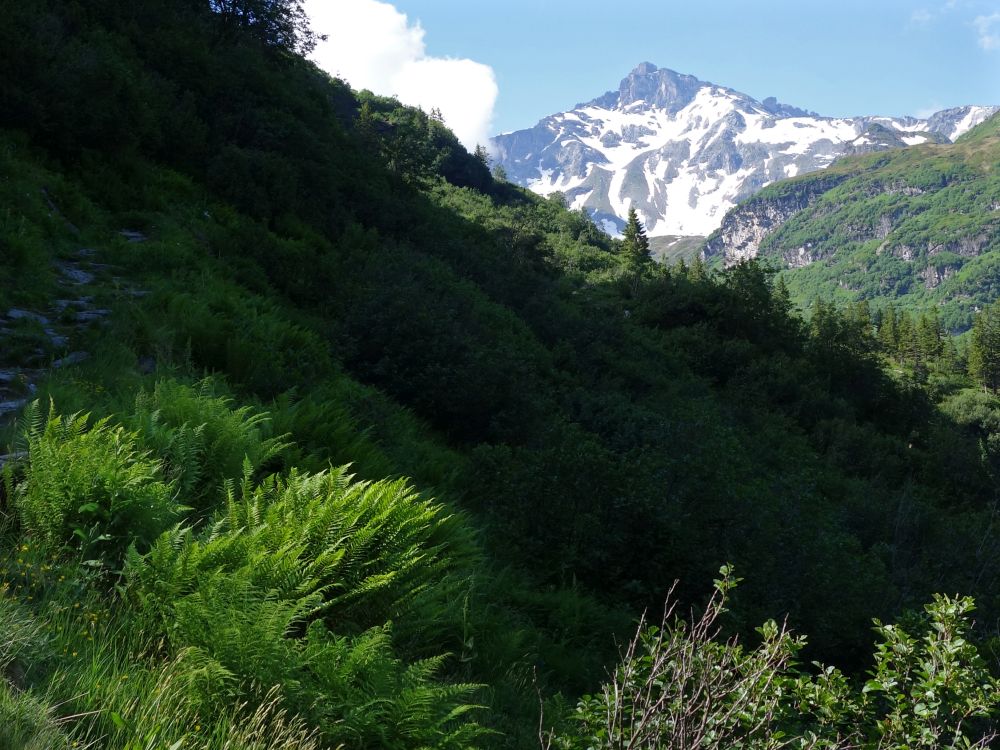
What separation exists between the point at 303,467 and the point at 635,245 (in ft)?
198

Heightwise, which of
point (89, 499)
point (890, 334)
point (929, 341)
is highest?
point (929, 341)

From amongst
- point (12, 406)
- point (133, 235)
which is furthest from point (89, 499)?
point (133, 235)

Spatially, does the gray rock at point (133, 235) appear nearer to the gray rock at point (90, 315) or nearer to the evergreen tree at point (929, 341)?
the gray rock at point (90, 315)

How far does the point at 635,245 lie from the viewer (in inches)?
2490

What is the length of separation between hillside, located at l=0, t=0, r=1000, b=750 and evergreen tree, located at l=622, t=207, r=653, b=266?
39.8 m

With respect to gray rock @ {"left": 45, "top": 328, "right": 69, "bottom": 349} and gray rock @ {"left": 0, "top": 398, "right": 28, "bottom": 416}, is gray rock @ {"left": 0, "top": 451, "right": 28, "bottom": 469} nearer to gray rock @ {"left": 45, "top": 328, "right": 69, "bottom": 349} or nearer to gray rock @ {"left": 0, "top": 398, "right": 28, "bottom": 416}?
gray rock @ {"left": 0, "top": 398, "right": 28, "bottom": 416}

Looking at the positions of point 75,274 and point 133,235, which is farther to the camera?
point 133,235

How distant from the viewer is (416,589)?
13.3 ft

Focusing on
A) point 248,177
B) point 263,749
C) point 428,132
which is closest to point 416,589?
point 263,749

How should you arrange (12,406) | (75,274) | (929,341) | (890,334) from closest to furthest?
(12,406)
(75,274)
(929,341)
(890,334)

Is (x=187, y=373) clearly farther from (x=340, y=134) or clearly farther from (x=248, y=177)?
(x=340, y=134)

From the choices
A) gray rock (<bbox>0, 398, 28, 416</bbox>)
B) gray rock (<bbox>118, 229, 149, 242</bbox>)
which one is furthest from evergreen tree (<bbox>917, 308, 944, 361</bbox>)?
gray rock (<bbox>0, 398, 28, 416</bbox>)

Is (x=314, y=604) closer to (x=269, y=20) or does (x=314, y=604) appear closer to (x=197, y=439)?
(x=197, y=439)

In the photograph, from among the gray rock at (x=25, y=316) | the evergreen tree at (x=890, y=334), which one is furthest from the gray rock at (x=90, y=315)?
the evergreen tree at (x=890, y=334)
